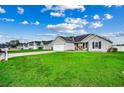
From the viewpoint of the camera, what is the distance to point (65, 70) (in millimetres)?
5676

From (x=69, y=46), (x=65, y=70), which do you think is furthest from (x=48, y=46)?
(x=65, y=70)

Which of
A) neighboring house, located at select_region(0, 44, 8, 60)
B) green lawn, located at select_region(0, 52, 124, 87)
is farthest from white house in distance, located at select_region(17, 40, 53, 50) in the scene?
neighboring house, located at select_region(0, 44, 8, 60)

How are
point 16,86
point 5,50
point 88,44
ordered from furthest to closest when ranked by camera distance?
1. point 88,44
2. point 5,50
3. point 16,86

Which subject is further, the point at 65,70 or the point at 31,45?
the point at 31,45

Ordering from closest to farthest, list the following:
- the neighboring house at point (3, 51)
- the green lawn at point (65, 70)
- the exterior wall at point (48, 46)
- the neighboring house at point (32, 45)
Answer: the green lawn at point (65, 70) < the neighboring house at point (3, 51) < the neighboring house at point (32, 45) < the exterior wall at point (48, 46)

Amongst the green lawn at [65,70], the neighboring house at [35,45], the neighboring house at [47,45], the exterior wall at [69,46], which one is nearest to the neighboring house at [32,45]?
the neighboring house at [35,45]

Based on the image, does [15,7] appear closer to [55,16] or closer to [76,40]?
Result: [55,16]

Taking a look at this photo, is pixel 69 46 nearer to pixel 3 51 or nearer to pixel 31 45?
pixel 31 45

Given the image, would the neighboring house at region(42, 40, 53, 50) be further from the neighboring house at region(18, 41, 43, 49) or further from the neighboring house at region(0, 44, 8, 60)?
the neighboring house at region(0, 44, 8, 60)

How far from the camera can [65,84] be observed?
4961 millimetres

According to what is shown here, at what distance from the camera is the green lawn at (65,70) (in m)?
5.03

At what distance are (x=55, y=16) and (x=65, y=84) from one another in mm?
1762

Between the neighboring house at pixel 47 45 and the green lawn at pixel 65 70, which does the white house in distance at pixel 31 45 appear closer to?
the neighboring house at pixel 47 45

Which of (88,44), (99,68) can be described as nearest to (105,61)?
(99,68)
